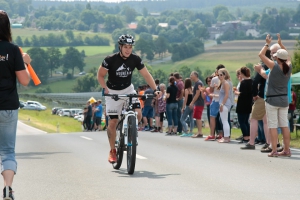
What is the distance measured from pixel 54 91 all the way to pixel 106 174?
180755 mm

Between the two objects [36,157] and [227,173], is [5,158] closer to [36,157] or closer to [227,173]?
[227,173]

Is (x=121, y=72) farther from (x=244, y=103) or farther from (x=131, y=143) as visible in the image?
(x=244, y=103)

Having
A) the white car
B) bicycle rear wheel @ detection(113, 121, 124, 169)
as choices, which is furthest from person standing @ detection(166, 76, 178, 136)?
the white car

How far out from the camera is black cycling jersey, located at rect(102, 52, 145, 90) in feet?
37.3

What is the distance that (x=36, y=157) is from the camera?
14.7m

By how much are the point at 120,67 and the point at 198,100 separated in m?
10.2

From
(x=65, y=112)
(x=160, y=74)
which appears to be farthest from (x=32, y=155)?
(x=160, y=74)

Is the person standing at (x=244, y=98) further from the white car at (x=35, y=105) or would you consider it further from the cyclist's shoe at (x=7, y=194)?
the white car at (x=35, y=105)

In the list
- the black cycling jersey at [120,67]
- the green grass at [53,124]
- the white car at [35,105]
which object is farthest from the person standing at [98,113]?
the white car at [35,105]

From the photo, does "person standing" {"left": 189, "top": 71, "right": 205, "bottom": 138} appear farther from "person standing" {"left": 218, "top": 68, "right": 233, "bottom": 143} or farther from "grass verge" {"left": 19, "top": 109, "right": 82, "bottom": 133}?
"grass verge" {"left": 19, "top": 109, "right": 82, "bottom": 133}

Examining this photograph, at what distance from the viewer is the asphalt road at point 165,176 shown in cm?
905

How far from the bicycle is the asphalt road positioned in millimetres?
222

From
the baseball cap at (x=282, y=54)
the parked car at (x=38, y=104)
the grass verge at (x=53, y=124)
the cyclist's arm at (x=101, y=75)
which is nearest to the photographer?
the cyclist's arm at (x=101, y=75)

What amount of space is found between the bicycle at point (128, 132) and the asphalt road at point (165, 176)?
22cm
